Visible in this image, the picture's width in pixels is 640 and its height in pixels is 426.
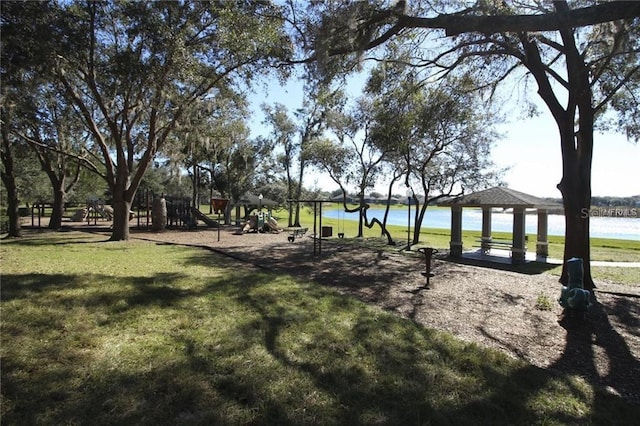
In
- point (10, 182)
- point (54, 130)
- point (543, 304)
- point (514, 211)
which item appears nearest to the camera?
point (543, 304)

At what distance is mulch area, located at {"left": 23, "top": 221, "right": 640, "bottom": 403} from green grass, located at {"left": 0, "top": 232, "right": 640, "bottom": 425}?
0.60m

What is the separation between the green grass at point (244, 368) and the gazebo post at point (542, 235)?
11879 millimetres

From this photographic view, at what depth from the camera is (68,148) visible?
19750 mm

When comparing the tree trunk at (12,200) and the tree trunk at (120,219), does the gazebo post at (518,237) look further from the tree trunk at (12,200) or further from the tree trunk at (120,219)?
the tree trunk at (12,200)

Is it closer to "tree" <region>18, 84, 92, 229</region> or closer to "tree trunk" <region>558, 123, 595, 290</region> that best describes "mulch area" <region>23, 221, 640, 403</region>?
Result: "tree trunk" <region>558, 123, 595, 290</region>

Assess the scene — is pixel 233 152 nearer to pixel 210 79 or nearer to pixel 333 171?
pixel 333 171

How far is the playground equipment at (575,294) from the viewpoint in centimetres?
570

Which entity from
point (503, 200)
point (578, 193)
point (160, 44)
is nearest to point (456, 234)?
point (503, 200)

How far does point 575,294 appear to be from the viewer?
18.8 feet

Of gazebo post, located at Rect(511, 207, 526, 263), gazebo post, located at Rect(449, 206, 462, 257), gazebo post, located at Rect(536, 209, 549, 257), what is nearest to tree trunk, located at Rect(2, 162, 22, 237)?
gazebo post, located at Rect(449, 206, 462, 257)

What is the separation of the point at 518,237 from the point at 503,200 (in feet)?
5.03

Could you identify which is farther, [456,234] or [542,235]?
[542,235]

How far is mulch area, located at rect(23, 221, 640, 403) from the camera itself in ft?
15.2

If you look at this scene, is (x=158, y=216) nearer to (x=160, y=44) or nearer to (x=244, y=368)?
(x=160, y=44)
